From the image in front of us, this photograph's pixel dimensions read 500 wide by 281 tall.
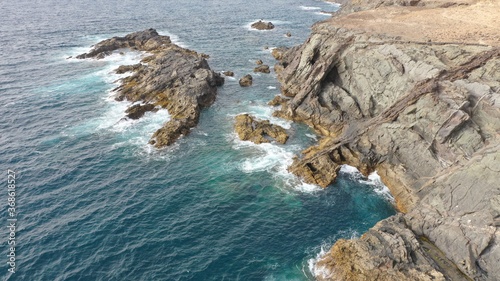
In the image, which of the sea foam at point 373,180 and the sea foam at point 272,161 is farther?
the sea foam at point 272,161

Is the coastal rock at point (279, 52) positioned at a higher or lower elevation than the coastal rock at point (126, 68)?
higher

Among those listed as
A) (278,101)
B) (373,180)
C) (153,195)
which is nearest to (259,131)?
(278,101)

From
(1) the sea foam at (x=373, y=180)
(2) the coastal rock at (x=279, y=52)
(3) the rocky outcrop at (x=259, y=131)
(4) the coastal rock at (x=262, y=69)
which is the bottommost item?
(1) the sea foam at (x=373, y=180)

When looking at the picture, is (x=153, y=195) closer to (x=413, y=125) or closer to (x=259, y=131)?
(x=259, y=131)

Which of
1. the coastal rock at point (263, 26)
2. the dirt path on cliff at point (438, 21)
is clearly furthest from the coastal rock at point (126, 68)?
the coastal rock at point (263, 26)

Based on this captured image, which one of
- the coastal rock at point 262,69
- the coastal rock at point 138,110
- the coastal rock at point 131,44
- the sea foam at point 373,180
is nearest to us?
the sea foam at point 373,180

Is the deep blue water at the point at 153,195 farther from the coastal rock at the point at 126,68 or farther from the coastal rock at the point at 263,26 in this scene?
the coastal rock at the point at 263,26

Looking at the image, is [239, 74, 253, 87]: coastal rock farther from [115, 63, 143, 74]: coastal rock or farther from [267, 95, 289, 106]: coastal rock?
[115, 63, 143, 74]: coastal rock
